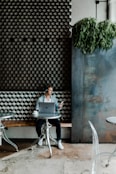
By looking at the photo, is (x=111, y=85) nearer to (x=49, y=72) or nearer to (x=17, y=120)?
(x=49, y=72)

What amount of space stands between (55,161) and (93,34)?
266 centimetres

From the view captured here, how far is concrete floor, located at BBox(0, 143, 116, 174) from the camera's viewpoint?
478 cm

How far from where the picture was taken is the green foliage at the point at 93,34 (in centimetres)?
603

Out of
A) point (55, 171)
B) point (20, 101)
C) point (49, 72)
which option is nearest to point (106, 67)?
point (49, 72)

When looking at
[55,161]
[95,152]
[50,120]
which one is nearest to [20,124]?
[50,120]

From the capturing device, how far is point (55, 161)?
17.1ft

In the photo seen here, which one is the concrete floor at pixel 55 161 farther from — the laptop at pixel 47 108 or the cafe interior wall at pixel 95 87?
the laptop at pixel 47 108

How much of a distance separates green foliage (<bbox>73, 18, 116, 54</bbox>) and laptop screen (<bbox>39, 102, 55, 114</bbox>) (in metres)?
1.35

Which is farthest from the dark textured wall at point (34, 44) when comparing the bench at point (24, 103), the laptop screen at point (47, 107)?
the laptop screen at point (47, 107)

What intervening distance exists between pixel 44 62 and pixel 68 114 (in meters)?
1.27

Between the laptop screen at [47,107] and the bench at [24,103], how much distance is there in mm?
525

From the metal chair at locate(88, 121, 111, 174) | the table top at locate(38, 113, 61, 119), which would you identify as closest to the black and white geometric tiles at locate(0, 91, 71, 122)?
the table top at locate(38, 113, 61, 119)

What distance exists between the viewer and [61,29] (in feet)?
21.2

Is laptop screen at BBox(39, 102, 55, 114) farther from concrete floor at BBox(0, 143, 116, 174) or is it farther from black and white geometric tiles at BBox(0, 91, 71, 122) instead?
concrete floor at BBox(0, 143, 116, 174)
